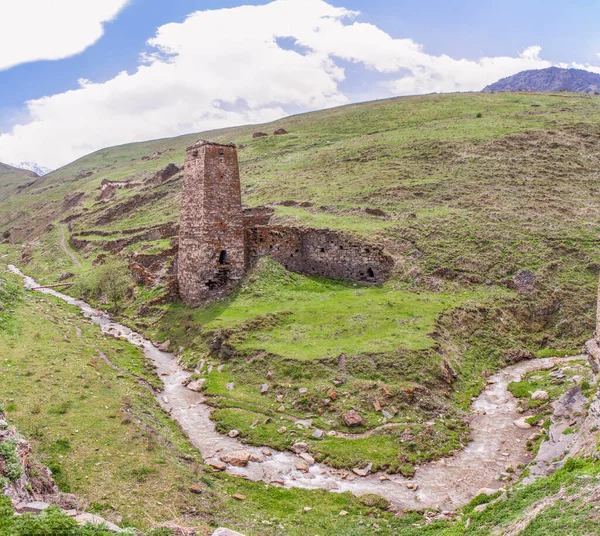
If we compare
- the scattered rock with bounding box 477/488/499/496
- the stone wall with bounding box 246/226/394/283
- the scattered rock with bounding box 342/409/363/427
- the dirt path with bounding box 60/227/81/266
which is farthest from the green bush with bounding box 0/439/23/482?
the dirt path with bounding box 60/227/81/266

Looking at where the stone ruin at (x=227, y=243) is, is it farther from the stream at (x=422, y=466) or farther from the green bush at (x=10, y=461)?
the green bush at (x=10, y=461)

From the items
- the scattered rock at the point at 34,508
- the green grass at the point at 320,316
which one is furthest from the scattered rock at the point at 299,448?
the scattered rock at the point at 34,508

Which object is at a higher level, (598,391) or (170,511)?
(598,391)

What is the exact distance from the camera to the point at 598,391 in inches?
471

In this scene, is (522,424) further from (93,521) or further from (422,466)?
(93,521)

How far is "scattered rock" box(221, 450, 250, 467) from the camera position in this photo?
15.0 m

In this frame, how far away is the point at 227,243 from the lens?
29.6 metres

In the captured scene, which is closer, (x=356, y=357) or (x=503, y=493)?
(x=503, y=493)

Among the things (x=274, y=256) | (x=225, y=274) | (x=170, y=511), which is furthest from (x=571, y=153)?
(x=170, y=511)

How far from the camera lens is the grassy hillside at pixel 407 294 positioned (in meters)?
17.7

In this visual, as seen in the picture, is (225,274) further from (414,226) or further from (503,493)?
(503,493)

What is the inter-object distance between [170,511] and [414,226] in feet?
90.4

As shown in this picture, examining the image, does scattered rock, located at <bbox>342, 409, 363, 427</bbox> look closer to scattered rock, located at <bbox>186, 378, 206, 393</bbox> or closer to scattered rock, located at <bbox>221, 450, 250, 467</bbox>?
scattered rock, located at <bbox>221, 450, 250, 467</bbox>

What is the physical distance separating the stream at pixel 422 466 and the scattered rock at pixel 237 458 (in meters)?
0.16
